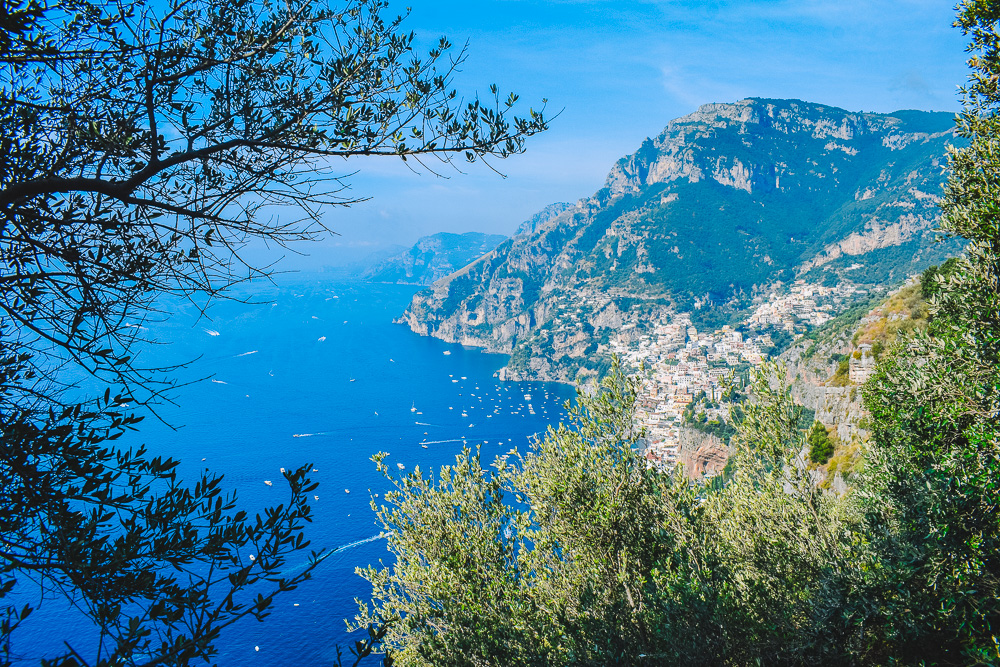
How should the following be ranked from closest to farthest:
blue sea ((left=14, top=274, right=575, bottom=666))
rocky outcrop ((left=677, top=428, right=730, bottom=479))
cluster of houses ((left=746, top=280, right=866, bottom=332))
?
blue sea ((left=14, top=274, right=575, bottom=666)), rocky outcrop ((left=677, top=428, right=730, bottom=479)), cluster of houses ((left=746, top=280, right=866, bottom=332))

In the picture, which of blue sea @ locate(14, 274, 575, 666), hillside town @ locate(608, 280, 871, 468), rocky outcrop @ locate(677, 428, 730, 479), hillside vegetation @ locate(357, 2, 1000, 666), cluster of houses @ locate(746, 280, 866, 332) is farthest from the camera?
cluster of houses @ locate(746, 280, 866, 332)

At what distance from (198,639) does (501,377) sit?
127 metres

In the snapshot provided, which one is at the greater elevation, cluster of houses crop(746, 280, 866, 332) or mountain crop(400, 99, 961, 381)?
mountain crop(400, 99, 961, 381)

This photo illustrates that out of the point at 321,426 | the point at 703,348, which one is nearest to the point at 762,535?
the point at 321,426

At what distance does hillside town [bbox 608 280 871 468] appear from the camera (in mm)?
83438

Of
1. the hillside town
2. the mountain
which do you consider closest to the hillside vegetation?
the hillside town

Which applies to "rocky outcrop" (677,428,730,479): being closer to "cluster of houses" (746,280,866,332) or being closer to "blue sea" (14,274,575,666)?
"blue sea" (14,274,575,666)

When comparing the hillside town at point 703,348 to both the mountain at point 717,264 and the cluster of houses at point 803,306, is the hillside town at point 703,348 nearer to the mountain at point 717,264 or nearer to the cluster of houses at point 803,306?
the cluster of houses at point 803,306

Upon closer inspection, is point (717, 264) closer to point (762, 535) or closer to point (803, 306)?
point (803, 306)

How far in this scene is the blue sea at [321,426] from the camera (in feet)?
122

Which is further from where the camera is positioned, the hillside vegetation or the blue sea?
the blue sea

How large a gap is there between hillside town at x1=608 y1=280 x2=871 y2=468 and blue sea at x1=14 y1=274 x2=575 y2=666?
19.3 m

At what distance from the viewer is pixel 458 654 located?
7281 mm

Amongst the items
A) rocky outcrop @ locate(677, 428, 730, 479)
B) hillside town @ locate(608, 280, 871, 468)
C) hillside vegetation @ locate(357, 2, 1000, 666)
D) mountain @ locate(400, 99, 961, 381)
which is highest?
mountain @ locate(400, 99, 961, 381)
